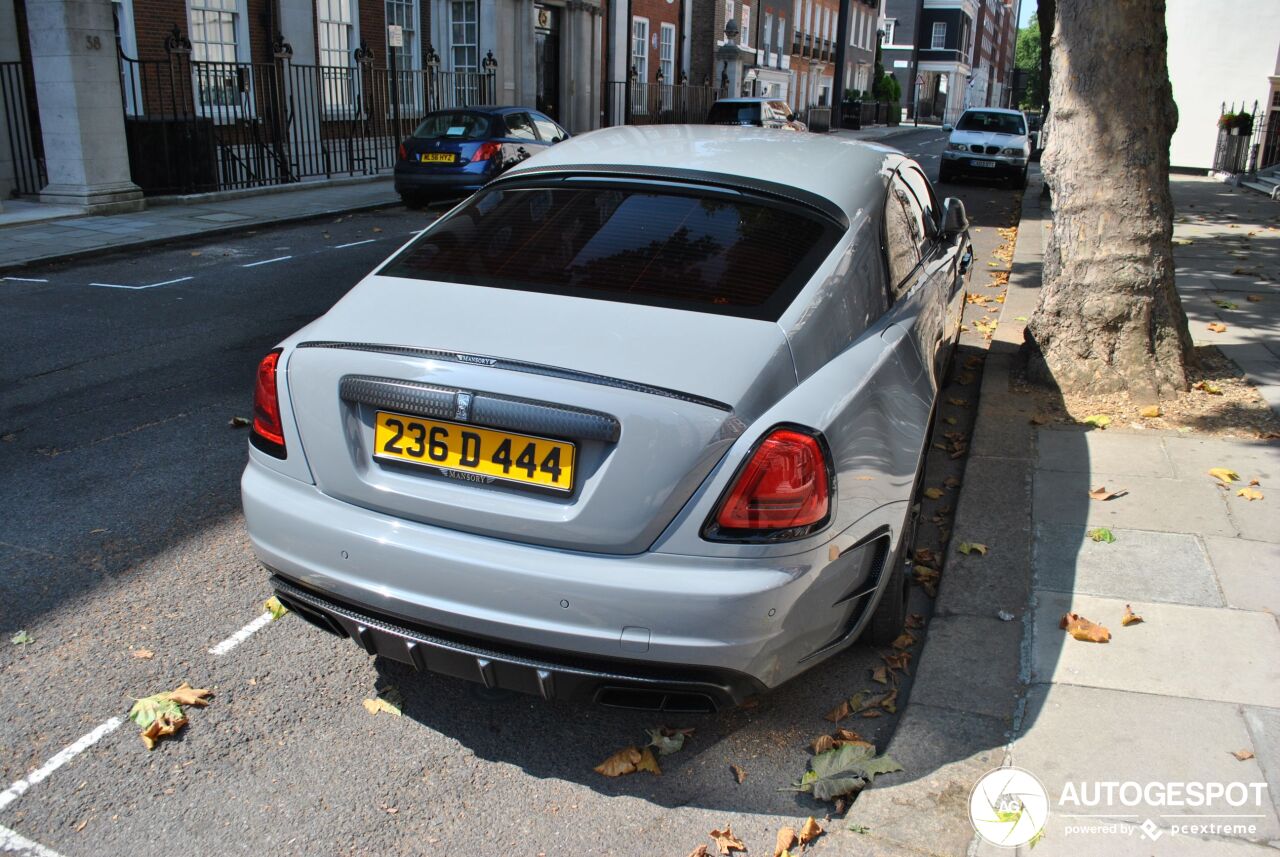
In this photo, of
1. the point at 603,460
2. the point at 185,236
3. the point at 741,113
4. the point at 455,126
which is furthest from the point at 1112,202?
the point at 741,113

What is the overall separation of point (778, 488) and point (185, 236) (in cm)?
1223

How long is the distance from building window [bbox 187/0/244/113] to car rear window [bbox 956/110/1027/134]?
49.6 feet

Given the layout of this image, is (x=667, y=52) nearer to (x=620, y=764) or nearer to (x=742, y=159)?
(x=742, y=159)

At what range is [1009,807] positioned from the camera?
2.79m

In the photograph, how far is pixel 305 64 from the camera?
20703mm

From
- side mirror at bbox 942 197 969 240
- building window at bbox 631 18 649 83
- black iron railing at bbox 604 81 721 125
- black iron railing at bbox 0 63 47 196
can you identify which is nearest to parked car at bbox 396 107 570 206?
black iron railing at bbox 0 63 47 196

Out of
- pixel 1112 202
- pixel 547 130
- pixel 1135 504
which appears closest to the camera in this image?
pixel 1135 504

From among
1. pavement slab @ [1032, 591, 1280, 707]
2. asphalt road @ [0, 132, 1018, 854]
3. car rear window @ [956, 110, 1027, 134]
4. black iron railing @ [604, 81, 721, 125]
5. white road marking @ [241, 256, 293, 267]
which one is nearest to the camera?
asphalt road @ [0, 132, 1018, 854]

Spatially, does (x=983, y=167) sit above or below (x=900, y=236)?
below

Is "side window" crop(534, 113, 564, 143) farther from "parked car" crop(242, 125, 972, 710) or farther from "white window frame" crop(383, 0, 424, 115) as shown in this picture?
"parked car" crop(242, 125, 972, 710)

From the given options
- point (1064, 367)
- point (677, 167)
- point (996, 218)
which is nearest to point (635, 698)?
point (677, 167)

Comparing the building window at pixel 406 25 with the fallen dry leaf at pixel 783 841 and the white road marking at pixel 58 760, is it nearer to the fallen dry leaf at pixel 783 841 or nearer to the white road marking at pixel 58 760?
the white road marking at pixel 58 760

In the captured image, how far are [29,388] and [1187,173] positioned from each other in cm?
2589

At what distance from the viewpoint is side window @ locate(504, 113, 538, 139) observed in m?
16.7
